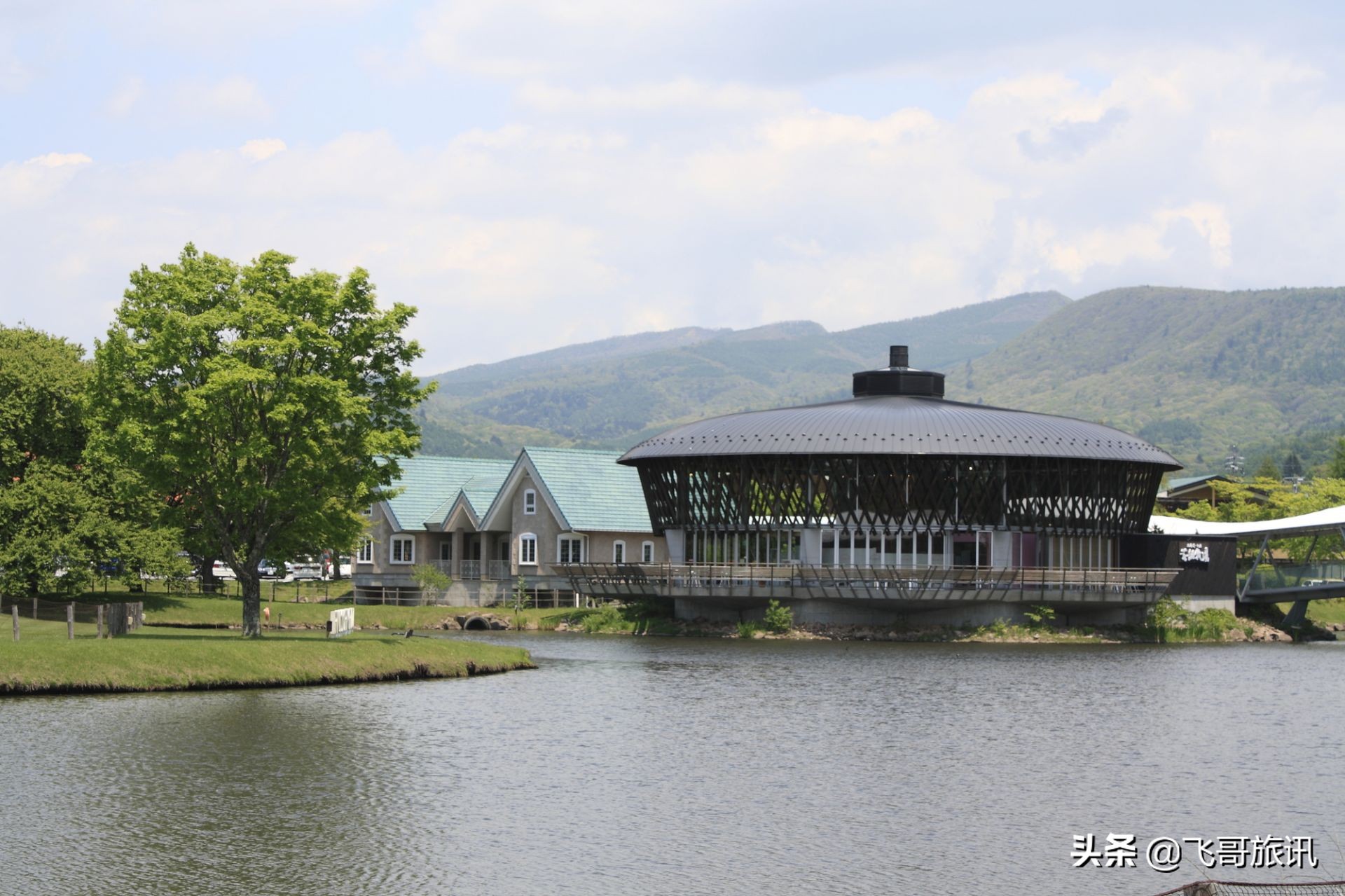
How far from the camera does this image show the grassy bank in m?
42.3

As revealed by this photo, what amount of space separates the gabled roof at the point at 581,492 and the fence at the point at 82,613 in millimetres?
27032

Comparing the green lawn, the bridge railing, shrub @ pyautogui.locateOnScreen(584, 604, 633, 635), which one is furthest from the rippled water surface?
the bridge railing

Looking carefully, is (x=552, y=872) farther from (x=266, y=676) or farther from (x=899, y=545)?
(x=899, y=545)

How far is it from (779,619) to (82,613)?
30.4 meters

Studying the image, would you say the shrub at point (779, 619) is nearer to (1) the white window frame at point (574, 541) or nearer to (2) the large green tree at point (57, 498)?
(1) the white window frame at point (574, 541)

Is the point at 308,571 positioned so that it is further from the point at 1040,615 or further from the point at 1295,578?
the point at 1295,578

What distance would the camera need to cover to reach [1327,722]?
43000 mm

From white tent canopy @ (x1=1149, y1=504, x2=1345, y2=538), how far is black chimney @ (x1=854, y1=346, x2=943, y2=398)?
1507 cm

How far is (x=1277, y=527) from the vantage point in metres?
81.9

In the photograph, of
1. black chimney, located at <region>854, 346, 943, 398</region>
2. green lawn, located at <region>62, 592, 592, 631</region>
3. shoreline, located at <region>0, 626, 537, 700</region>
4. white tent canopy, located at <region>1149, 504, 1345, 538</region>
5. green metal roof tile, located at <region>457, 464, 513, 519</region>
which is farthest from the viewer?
green metal roof tile, located at <region>457, 464, 513, 519</region>

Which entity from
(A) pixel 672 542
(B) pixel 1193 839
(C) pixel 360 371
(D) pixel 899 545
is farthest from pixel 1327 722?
(A) pixel 672 542

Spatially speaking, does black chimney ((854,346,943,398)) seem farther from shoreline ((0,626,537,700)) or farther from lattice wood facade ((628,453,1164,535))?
shoreline ((0,626,537,700))

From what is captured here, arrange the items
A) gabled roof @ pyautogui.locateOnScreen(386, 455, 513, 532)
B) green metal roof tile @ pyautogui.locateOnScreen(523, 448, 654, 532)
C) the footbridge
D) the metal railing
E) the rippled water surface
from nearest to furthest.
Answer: the rippled water surface
the metal railing
the footbridge
green metal roof tile @ pyautogui.locateOnScreen(523, 448, 654, 532)
gabled roof @ pyautogui.locateOnScreen(386, 455, 513, 532)

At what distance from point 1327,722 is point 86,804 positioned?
3128cm
